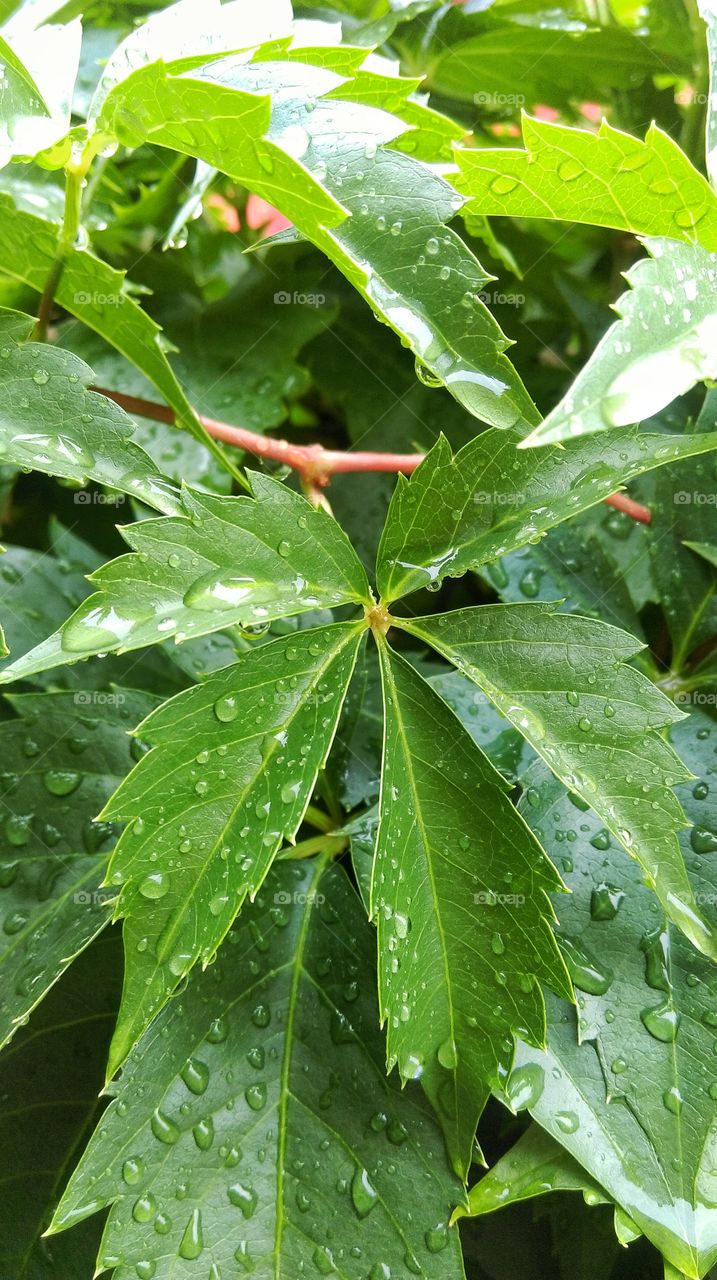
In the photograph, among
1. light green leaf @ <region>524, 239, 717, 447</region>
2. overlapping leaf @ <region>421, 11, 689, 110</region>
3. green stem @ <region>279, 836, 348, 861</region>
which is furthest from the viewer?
overlapping leaf @ <region>421, 11, 689, 110</region>

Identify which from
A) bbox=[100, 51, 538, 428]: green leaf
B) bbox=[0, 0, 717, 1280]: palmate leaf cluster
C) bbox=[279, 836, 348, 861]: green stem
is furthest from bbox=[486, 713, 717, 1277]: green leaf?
bbox=[100, 51, 538, 428]: green leaf

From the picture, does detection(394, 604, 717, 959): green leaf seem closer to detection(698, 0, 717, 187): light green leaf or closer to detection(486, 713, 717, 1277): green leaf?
detection(486, 713, 717, 1277): green leaf

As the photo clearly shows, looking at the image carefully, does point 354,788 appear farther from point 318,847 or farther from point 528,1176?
point 528,1176

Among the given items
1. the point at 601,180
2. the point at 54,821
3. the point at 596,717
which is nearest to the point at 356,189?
the point at 601,180

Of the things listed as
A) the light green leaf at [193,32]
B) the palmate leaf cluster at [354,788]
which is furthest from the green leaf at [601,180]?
the light green leaf at [193,32]

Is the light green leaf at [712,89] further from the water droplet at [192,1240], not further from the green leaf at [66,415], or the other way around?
the water droplet at [192,1240]
